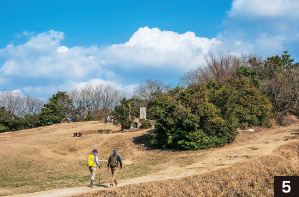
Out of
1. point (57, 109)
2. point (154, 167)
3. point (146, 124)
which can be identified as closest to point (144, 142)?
point (146, 124)

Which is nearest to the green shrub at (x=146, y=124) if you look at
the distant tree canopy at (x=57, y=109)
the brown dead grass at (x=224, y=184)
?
the brown dead grass at (x=224, y=184)

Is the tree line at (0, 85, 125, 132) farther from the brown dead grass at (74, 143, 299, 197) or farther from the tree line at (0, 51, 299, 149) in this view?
the brown dead grass at (74, 143, 299, 197)

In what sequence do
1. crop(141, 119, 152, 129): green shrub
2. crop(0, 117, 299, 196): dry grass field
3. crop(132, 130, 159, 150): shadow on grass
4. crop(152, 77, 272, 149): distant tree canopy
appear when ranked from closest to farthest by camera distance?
1. crop(0, 117, 299, 196): dry grass field
2. crop(152, 77, 272, 149): distant tree canopy
3. crop(132, 130, 159, 150): shadow on grass
4. crop(141, 119, 152, 129): green shrub

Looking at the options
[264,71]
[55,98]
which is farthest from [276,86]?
[55,98]

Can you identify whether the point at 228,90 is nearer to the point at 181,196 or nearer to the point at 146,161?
the point at 146,161

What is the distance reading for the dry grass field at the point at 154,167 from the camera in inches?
359

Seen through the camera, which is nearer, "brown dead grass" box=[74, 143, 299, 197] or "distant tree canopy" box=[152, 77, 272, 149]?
"brown dead grass" box=[74, 143, 299, 197]

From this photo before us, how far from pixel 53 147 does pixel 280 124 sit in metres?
23.0

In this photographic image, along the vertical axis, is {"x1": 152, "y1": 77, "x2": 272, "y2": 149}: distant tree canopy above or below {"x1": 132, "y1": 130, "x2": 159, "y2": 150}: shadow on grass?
above

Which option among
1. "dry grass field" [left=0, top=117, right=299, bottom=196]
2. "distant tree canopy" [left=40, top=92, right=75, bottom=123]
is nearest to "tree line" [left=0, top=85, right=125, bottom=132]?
"distant tree canopy" [left=40, top=92, right=75, bottom=123]

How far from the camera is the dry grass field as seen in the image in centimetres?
912

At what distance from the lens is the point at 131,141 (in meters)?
23.3

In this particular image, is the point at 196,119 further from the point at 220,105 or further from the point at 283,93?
the point at 283,93

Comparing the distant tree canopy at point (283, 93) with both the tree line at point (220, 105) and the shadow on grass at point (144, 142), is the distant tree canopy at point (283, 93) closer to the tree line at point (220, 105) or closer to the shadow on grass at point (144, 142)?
the tree line at point (220, 105)
